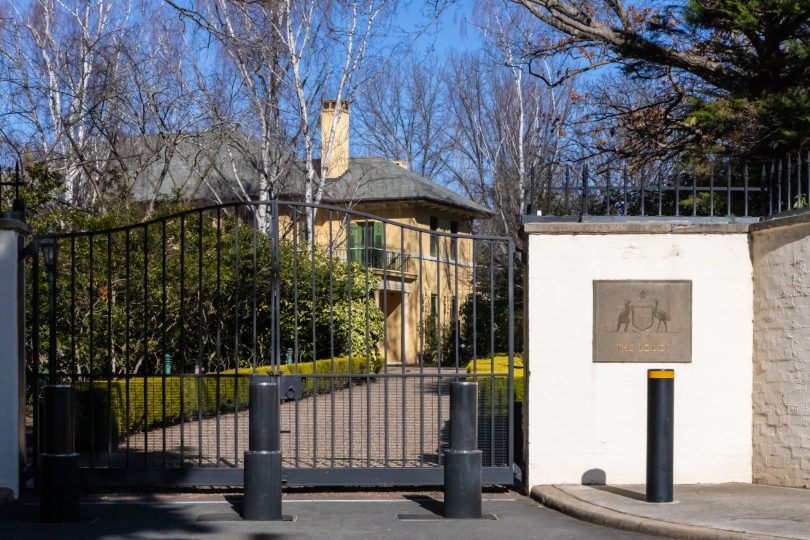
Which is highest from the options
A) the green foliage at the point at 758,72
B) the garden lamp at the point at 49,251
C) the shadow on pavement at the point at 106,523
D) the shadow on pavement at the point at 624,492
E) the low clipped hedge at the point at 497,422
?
the green foliage at the point at 758,72

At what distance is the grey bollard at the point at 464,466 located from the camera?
8406 millimetres

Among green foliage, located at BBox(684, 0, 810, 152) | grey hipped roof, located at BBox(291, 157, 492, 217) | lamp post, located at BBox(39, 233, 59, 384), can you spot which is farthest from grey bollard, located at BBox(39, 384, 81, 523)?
grey hipped roof, located at BBox(291, 157, 492, 217)

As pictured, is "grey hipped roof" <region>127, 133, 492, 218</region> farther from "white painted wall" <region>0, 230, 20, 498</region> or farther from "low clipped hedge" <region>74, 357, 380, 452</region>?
"white painted wall" <region>0, 230, 20, 498</region>

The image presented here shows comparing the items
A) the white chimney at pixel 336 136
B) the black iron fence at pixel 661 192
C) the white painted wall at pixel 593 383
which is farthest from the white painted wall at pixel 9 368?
the white chimney at pixel 336 136

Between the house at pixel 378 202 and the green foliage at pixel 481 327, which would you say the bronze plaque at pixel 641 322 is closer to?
the green foliage at pixel 481 327

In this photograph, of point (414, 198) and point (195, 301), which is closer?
point (195, 301)

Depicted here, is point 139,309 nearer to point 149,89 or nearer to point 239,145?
point 149,89

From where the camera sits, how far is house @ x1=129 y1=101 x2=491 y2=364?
2862 cm

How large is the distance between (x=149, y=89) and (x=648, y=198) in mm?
16506

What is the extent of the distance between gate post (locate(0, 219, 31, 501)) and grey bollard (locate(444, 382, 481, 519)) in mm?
4107

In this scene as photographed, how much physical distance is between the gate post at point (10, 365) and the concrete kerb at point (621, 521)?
189 inches

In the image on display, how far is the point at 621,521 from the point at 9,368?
5.68m

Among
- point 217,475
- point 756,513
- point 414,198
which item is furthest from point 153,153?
point 756,513

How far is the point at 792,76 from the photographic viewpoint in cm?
1466
